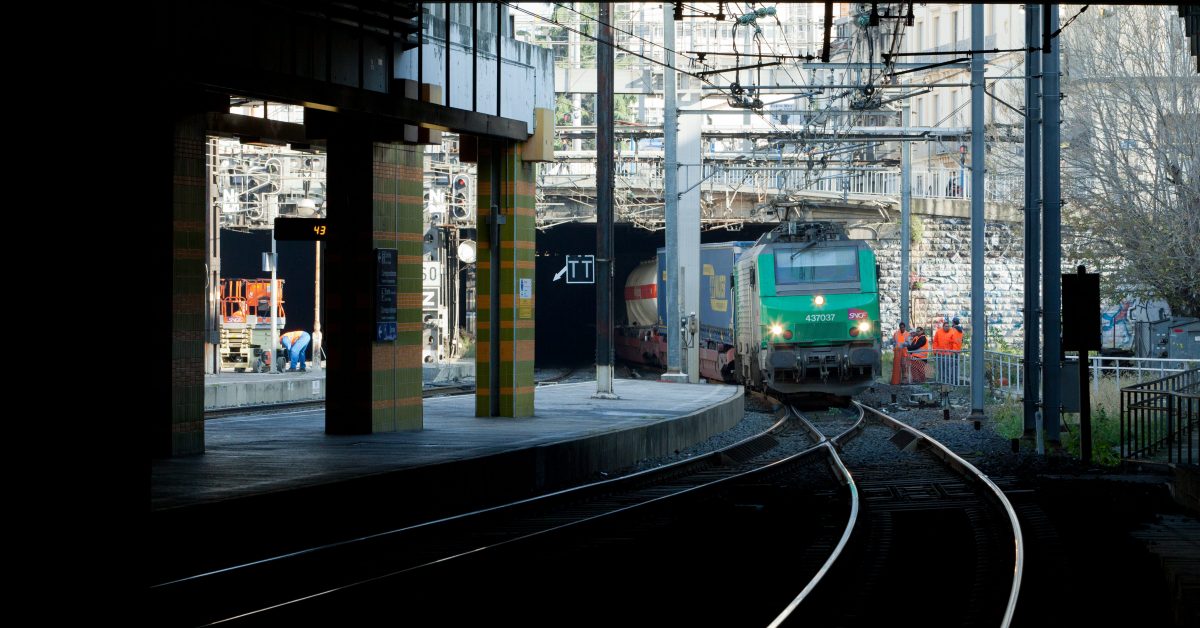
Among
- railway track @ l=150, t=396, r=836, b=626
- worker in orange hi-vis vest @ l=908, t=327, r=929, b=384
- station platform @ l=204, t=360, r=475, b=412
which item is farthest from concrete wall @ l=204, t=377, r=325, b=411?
worker in orange hi-vis vest @ l=908, t=327, r=929, b=384

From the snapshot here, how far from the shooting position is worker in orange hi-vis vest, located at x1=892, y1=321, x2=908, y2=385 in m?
34.9

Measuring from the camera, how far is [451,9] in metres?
17.6

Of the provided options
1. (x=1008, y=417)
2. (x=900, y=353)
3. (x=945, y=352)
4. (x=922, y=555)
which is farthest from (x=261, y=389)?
(x=922, y=555)

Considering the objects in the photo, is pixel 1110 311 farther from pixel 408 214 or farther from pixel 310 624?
pixel 310 624

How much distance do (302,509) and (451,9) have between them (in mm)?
8318

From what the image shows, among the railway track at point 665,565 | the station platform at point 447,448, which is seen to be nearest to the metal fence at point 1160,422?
the railway track at point 665,565

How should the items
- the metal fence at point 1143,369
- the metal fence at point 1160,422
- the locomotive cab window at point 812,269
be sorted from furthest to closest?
the locomotive cab window at point 812,269, the metal fence at point 1143,369, the metal fence at point 1160,422

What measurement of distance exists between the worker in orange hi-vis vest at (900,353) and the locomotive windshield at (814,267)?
22.5 feet

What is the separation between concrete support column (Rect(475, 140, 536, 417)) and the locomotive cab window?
9.69m

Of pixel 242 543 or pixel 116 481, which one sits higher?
pixel 116 481

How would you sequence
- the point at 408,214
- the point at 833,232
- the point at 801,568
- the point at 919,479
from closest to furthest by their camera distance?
the point at 801,568 < the point at 919,479 < the point at 408,214 < the point at 833,232

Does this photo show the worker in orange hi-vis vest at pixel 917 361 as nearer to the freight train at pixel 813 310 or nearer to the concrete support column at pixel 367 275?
the freight train at pixel 813 310

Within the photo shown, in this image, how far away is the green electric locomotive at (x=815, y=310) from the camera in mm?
27953

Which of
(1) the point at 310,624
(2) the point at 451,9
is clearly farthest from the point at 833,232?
(1) the point at 310,624
